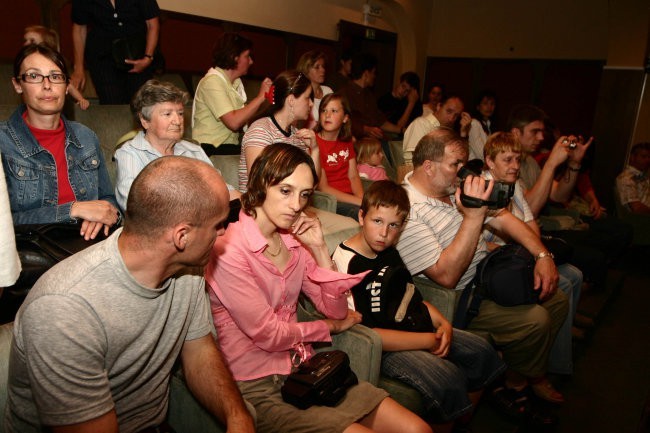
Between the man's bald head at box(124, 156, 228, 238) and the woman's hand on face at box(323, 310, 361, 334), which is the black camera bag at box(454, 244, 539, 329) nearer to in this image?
the woman's hand on face at box(323, 310, 361, 334)

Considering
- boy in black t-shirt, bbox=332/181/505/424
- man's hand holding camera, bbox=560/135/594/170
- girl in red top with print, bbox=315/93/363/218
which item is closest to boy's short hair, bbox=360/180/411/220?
boy in black t-shirt, bbox=332/181/505/424

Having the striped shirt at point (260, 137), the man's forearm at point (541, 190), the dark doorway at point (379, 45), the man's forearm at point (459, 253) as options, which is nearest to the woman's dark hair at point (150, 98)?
the striped shirt at point (260, 137)

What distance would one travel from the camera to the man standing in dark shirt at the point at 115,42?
296cm

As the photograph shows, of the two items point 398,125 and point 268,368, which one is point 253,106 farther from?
point 398,125

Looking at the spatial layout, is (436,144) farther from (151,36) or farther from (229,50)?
(151,36)

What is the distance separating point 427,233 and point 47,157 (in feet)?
5.11

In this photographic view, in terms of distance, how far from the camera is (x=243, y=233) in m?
1.56

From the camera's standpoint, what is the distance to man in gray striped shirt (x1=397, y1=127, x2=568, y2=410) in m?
2.15

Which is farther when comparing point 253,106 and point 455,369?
point 253,106

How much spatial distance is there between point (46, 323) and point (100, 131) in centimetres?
214

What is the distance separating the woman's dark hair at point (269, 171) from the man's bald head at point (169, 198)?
0.49 m

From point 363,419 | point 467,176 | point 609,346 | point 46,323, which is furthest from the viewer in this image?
point 609,346

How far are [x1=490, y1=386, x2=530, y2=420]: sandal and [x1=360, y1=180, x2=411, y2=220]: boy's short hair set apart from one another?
1.07 metres

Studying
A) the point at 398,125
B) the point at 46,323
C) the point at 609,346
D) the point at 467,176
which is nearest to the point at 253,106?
the point at 467,176
